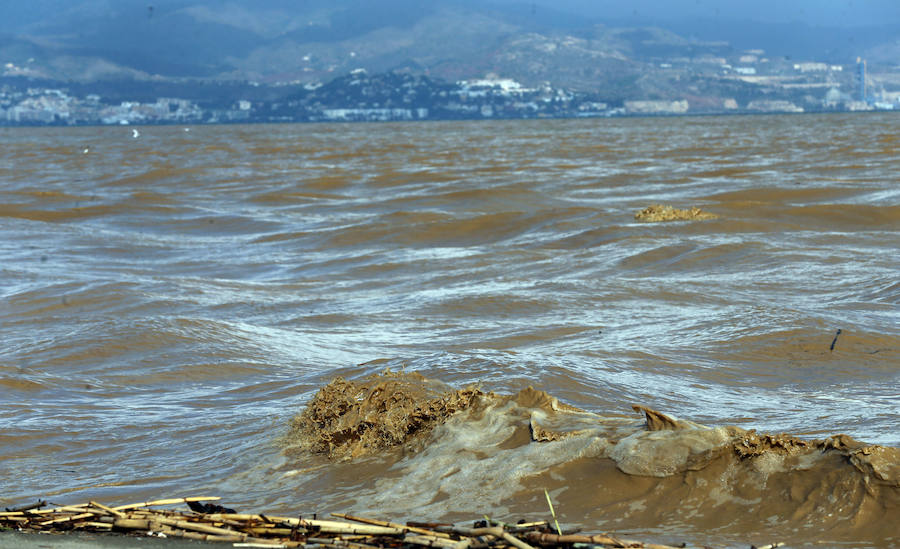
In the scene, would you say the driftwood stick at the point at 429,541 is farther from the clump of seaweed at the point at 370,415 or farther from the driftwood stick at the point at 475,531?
the clump of seaweed at the point at 370,415

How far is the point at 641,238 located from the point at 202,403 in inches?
328

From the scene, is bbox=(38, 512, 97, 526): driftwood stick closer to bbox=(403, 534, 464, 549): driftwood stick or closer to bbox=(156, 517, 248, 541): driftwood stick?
bbox=(156, 517, 248, 541): driftwood stick

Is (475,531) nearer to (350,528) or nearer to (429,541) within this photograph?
(429,541)

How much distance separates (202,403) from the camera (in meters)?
6.32

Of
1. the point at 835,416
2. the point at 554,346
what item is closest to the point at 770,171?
the point at 554,346

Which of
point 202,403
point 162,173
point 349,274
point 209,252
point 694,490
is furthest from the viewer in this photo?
point 162,173

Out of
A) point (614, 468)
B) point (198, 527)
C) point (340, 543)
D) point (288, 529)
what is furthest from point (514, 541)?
point (614, 468)

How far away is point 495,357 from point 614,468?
297cm

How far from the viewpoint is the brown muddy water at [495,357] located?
12.3 feet

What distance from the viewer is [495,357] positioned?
6.82 m

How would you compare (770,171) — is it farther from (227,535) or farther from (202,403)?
(227,535)

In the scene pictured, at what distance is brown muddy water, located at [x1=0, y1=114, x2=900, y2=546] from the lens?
3.74 meters

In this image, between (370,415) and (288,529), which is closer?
(288,529)

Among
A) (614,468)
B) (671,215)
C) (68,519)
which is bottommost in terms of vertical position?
(671,215)
